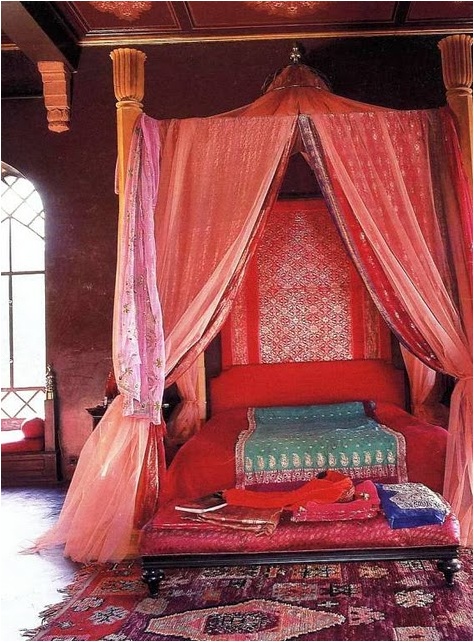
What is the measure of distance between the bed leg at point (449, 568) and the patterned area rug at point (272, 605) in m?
0.05

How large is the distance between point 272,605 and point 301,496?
61 centimetres

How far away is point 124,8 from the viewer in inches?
229

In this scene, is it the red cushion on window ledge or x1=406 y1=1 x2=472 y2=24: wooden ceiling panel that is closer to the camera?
x1=406 y1=1 x2=472 y2=24: wooden ceiling panel


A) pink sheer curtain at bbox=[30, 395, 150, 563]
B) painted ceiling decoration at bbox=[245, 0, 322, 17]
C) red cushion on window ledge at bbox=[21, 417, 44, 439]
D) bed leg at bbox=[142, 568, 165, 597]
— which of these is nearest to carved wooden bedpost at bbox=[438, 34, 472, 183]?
painted ceiling decoration at bbox=[245, 0, 322, 17]

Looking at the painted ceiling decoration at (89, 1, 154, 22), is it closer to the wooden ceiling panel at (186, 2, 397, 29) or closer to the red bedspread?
the wooden ceiling panel at (186, 2, 397, 29)

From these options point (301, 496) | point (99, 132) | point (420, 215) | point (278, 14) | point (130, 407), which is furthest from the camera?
point (99, 132)

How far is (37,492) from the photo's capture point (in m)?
6.21

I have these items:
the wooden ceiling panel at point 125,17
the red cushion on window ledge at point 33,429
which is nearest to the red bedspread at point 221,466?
the red cushion on window ledge at point 33,429

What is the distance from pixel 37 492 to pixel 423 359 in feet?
11.6

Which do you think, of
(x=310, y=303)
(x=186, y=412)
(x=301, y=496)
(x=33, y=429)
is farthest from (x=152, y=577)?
(x=33, y=429)

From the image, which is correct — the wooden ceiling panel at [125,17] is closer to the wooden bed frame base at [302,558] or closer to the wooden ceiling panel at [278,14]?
the wooden ceiling panel at [278,14]

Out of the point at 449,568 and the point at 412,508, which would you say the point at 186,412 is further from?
the point at 449,568

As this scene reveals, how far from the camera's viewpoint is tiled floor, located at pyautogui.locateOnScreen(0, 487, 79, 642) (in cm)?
341

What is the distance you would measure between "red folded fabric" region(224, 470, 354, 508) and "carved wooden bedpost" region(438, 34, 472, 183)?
201 centimetres
